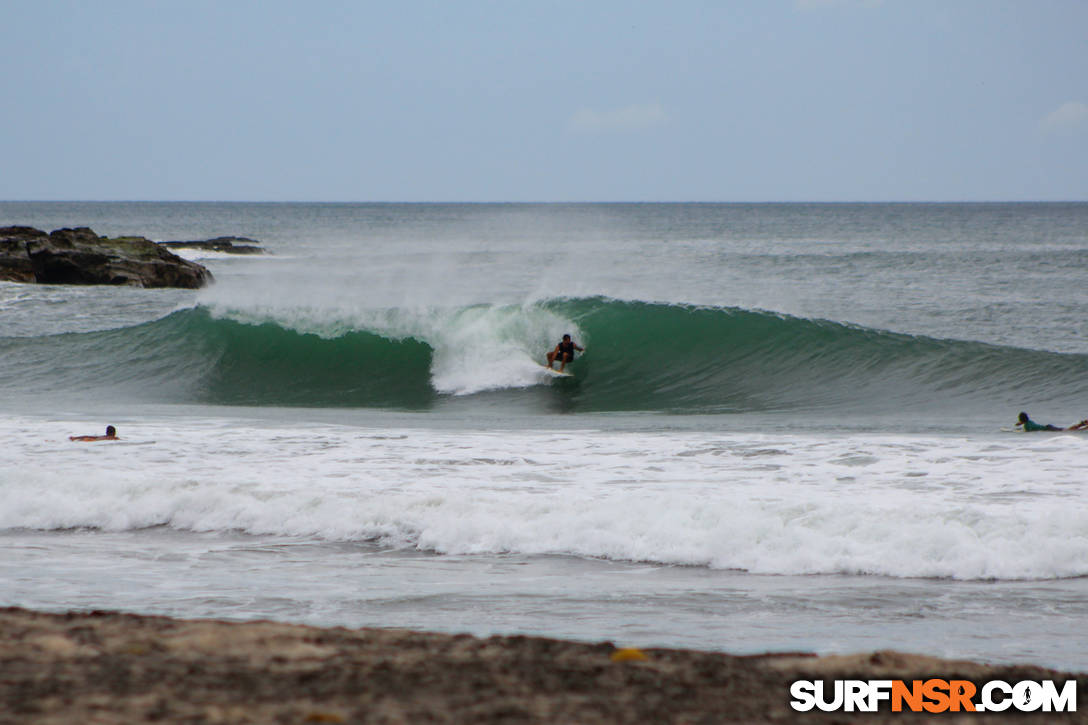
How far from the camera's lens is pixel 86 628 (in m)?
3.91

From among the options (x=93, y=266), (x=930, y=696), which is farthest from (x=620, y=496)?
(x=93, y=266)

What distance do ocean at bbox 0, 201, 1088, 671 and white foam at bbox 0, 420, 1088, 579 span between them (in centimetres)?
3

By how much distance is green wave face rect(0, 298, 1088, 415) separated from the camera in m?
16.0

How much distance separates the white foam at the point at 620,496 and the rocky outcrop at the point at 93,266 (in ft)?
75.6

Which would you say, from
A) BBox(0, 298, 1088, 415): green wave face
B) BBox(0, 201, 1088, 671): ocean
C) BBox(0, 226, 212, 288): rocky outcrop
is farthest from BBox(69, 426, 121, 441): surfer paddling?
BBox(0, 226, 212, 288): rocky outcrop

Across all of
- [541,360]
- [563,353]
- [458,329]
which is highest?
[458,329]

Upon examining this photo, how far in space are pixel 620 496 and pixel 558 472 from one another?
3.96 ft

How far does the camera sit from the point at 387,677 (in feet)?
10.9

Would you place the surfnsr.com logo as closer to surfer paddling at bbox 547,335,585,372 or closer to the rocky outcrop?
surfer paddling at bbox 547,335,585,372

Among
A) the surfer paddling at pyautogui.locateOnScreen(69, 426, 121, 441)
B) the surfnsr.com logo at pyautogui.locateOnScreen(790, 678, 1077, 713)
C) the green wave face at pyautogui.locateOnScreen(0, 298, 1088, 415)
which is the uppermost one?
the green wave face at pyautogui.locateOnScreen(0, 298, 1088, 415)

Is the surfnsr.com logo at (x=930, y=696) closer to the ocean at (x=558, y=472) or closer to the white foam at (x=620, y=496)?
the ocean at (x=558, y=472)

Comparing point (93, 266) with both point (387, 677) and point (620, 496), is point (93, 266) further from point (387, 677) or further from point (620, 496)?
point (387, 677)

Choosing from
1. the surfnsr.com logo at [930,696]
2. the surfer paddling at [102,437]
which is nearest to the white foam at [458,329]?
the surfer paddling at [102,437]

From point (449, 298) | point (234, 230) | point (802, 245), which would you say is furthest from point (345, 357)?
point (234, 230)
